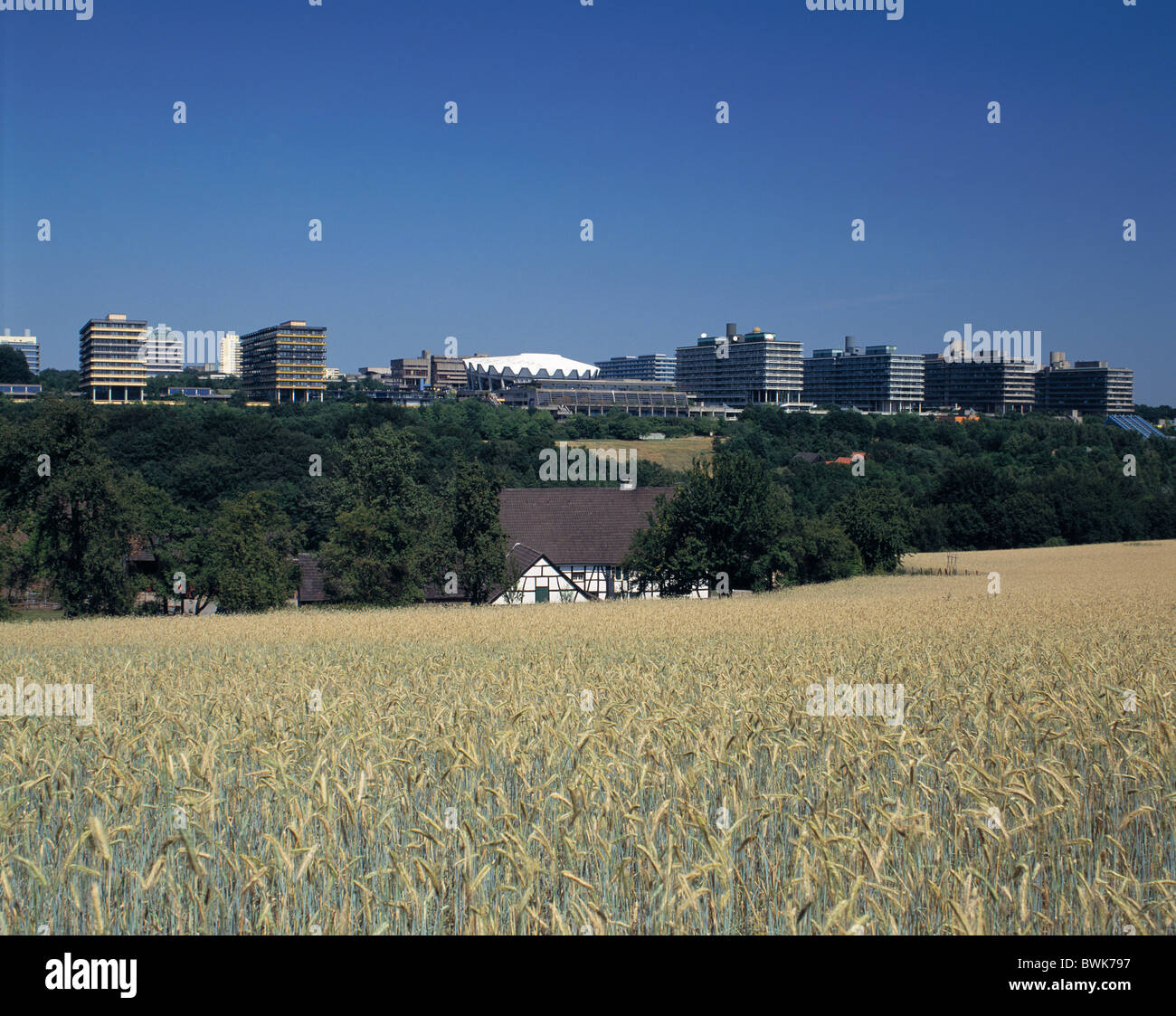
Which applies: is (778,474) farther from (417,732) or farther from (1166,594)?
(417,732)

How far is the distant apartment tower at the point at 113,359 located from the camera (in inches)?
6053

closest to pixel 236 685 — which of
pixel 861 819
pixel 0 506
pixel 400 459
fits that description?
pixel 861 819

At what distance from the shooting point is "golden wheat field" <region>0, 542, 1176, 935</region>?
14.9 feet

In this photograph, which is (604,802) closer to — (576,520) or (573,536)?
(573,536)

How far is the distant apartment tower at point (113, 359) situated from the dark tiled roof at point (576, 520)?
398 ft

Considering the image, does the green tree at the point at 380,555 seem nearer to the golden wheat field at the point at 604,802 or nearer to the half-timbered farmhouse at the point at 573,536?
the half-timbered farmhouse at the point at 573,536

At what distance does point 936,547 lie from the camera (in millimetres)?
73750

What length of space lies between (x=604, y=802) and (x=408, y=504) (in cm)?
4984

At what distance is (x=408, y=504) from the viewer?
5428 cm

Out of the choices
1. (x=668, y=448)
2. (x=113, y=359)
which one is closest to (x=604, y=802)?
(x=668, y=448)

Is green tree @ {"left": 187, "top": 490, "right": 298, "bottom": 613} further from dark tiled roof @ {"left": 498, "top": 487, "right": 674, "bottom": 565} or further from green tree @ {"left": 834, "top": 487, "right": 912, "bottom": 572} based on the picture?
green tree @ {"left": 834, "top": 487, "right": 912, "bottom": 572}

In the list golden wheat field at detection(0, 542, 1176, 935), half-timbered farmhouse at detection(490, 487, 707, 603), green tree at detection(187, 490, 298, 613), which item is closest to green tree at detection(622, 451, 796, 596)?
half-timbered farmhouse at detection(490, 487, 707, 603)

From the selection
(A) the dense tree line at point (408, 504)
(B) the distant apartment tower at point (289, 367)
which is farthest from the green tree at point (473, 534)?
(B) the distant apartment tower at point (289, 367)
